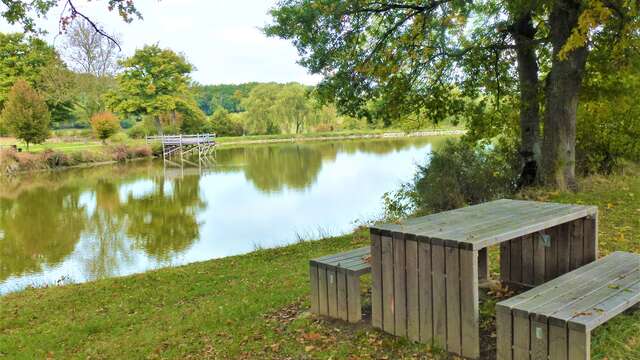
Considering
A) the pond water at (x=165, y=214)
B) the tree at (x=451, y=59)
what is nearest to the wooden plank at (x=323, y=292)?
the tree at (x=451, y=59)

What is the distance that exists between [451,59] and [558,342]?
25.5ft

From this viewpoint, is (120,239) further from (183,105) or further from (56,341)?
(183,105)

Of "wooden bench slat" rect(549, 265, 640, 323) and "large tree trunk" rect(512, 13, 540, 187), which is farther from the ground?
"large tree trunk" rect(512, 13, 540, 187)

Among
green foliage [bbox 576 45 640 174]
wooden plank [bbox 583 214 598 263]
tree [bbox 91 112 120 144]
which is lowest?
wooden plank [bbox 583 214 598 263]

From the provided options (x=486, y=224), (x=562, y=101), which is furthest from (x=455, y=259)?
(x=562, y=101)

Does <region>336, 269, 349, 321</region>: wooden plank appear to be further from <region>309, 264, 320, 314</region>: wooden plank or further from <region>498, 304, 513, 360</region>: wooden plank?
<region>498, 304, 513, 360</region>: wooden plank

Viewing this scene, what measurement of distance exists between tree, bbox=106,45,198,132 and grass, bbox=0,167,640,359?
37.9 metres

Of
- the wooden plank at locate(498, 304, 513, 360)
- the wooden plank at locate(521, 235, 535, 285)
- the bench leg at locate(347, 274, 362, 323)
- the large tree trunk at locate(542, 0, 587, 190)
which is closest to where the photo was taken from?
the wooden plank at locate(498, 304, 513, 360)

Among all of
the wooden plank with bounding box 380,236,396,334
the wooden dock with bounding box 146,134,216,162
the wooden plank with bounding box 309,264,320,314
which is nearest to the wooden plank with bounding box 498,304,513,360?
the wooden plank with bounding box 380,236,396,334

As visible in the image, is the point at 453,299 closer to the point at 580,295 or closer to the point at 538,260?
the point at 580,295

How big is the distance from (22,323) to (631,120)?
10.7 m

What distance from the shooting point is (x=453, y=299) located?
295 cm

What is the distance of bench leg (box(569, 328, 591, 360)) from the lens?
2436 millimetres

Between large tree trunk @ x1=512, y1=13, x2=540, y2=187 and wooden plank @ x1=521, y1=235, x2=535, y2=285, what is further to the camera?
large tree trunk @ x1=512, y1=13, x2=540, y2=187
